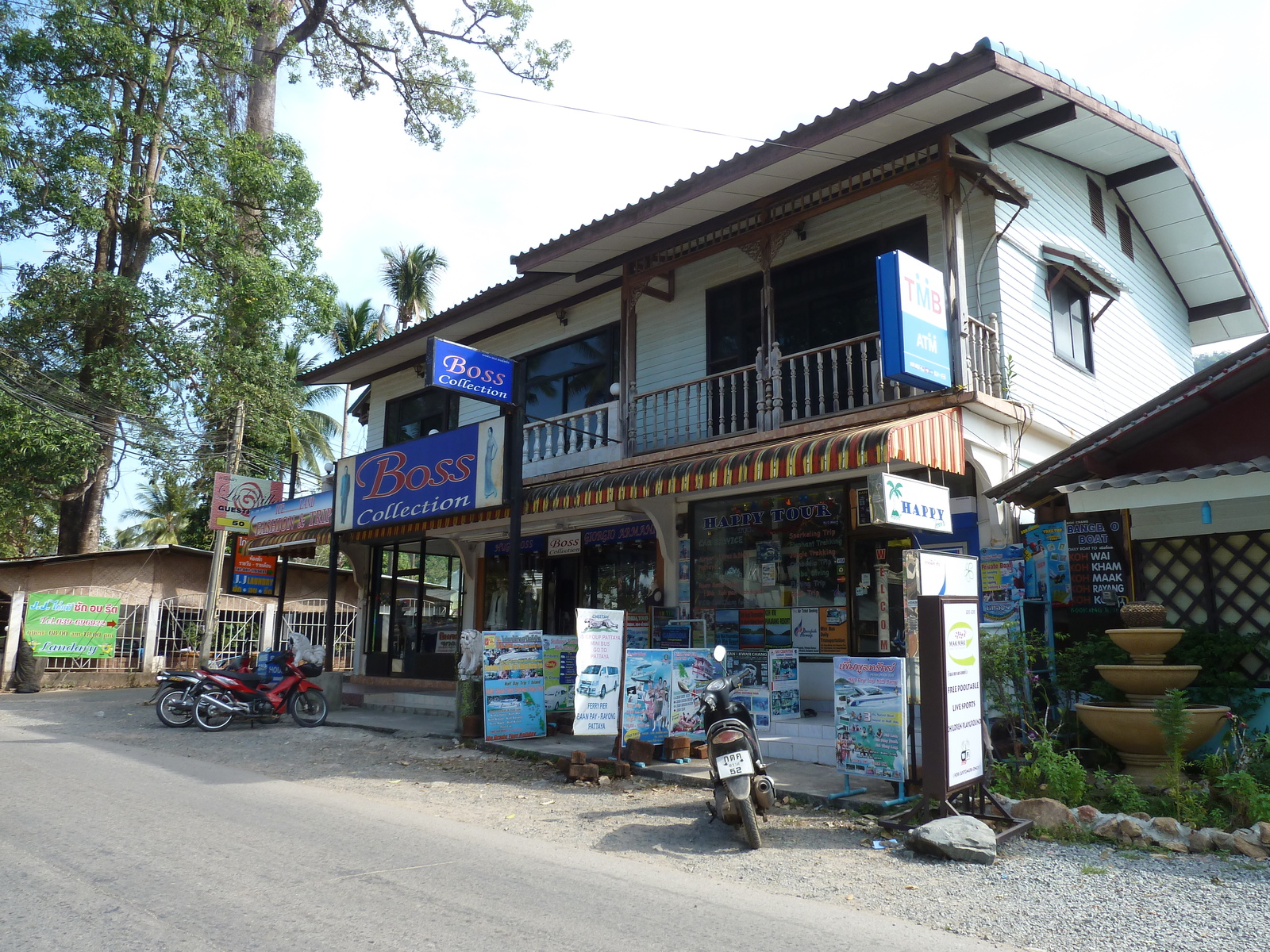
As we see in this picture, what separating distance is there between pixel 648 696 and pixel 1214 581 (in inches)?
227

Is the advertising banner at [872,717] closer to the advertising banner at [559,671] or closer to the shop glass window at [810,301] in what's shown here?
the advertising banner at [559,671]

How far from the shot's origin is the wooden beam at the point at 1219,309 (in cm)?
1647

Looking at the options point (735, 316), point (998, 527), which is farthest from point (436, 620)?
point (998, 527)

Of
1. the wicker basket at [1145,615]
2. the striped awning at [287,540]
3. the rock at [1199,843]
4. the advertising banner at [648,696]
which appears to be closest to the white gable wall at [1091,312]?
the wicker basket at [1145,615]

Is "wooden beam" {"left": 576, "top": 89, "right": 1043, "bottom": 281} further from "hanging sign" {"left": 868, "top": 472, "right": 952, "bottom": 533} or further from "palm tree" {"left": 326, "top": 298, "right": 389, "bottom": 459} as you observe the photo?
"palm tree" {"left": 326, "top": 298, "right": 389, "bottom": 459}

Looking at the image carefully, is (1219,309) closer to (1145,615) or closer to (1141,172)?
(1141,172)

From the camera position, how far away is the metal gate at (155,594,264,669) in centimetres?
2228

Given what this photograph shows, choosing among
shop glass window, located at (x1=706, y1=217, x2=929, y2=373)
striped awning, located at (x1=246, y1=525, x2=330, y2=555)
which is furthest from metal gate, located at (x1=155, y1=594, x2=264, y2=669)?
shop glass window, located at (x1=706, y1=217, x2=929, y2=373)

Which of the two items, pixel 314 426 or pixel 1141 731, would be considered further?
pixel 314 426

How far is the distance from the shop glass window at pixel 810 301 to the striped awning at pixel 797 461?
7.76ft

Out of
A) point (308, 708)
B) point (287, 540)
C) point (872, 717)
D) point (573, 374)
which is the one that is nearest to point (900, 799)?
point (872, 717)

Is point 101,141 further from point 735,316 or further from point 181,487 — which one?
point 181,487

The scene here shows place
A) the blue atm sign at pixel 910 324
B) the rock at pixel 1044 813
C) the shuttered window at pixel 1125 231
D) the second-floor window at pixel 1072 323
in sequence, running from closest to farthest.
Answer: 1. the rock at pixel 1044 813
2. the blue atm sign at pixel 910 324
3. the second-floor window at pixel 1072 323
4. the shuttered window at pixel 1125 231

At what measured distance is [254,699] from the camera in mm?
13016
